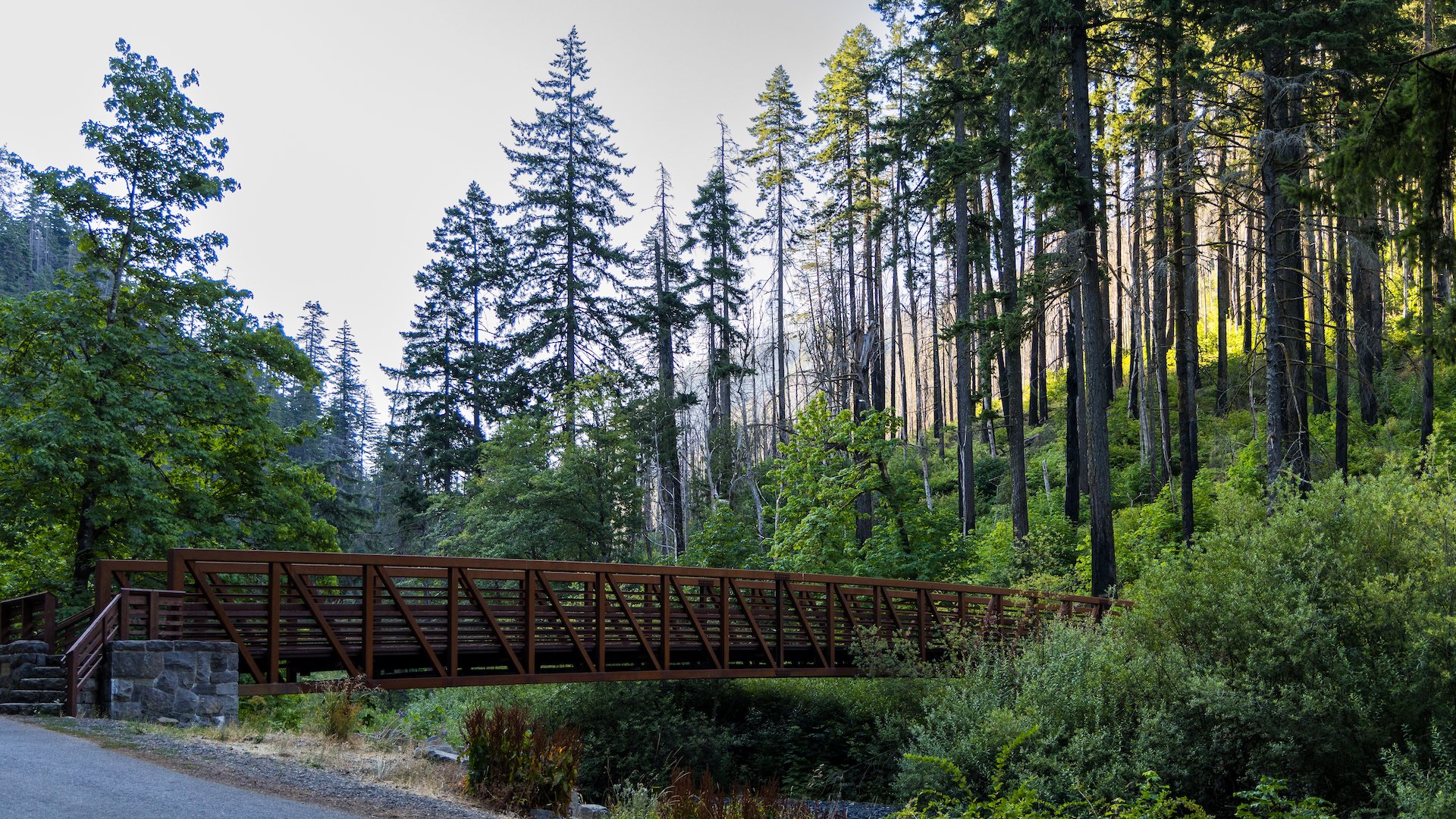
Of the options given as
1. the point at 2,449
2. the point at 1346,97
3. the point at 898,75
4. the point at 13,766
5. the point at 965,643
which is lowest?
the point at 965,643

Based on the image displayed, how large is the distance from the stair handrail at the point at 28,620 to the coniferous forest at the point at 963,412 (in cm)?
307

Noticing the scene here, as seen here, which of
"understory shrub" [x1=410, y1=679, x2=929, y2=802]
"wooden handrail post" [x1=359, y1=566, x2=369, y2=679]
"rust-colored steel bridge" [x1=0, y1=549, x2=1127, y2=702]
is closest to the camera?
"rust-colored steel bridge" [x1=0, y1=549, x2=1127, y2=702]

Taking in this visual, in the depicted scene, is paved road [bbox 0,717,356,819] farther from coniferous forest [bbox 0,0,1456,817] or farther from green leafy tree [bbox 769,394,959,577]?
green leafy tree [bbox 769,394,959,577]

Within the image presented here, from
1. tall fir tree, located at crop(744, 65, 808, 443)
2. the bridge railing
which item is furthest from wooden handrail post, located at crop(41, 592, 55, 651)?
tall fir tree, located at crop(744, 65, 808, 443)

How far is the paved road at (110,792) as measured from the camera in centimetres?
571

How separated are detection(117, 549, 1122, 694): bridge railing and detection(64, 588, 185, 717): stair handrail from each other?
0.29 meters

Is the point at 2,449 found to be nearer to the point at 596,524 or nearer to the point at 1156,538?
the point at 596,524

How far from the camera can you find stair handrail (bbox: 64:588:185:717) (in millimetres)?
9820

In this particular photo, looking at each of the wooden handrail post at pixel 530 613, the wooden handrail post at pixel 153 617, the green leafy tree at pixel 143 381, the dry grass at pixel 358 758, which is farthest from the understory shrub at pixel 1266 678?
the green leafy tree at pixel 143 381

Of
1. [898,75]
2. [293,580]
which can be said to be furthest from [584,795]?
[898,75]

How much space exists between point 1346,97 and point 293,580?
20248 millimetres

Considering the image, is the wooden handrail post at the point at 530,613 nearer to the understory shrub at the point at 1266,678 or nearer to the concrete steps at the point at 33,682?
the understory shrub at the point at 1266,678

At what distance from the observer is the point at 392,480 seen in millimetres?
49531

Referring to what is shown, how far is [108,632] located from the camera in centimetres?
1019
